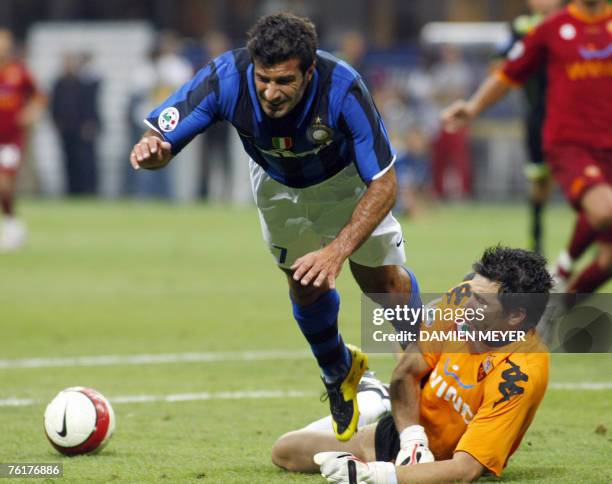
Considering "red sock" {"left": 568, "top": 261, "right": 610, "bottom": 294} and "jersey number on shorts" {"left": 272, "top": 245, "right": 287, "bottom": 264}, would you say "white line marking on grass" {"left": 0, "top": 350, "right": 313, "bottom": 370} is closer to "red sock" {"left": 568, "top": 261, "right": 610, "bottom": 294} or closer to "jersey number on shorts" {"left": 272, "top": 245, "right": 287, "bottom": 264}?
"red sock" {"left": 568, "top": 261, "right": 610, "bottom": 294}

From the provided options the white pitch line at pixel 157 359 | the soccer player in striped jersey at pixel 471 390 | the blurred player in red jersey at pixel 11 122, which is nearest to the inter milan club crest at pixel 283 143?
the soccer player in striped jersey at pixel 471 390

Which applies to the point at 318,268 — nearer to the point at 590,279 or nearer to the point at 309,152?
the point at 309,152

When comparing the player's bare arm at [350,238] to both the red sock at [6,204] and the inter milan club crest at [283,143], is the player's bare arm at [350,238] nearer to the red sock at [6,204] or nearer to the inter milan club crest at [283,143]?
the inter milan club crest at [283,143]

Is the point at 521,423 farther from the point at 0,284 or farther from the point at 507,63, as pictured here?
the point at 0,284

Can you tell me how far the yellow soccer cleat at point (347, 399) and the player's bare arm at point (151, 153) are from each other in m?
1.43

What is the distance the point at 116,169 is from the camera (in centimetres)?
2683

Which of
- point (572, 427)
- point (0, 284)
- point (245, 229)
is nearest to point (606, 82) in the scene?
point (572, 427)

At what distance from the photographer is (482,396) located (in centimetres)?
556

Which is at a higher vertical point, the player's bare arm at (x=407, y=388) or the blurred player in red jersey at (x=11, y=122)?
the player's bare arm at (x=407, y=388)

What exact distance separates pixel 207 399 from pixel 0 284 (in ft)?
20.9

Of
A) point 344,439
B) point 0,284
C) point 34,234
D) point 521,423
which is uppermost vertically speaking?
point 521,423

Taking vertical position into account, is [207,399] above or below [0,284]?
above

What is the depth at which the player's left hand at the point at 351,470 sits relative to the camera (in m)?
5.20

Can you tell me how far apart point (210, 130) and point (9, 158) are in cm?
658
